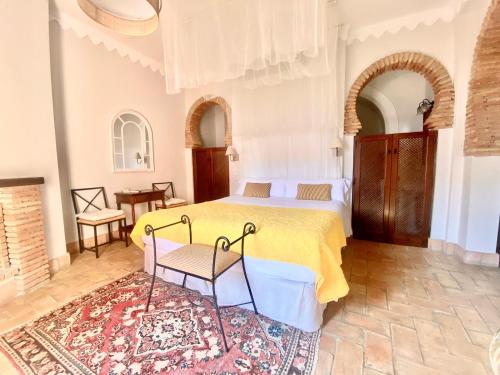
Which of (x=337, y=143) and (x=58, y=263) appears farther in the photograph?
(x=337, y=143)

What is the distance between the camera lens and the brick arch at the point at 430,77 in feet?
9.37

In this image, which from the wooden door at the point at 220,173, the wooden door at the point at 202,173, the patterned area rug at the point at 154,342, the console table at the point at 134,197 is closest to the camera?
the patterned area rug at the point at 154,342

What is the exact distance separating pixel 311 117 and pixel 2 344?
374cm

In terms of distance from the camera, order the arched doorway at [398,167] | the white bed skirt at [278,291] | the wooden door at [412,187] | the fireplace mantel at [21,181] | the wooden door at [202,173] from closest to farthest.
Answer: the white bed skirt at [278,291], the fireplace mantel at [21,181], the arched doorway at [398,167], the wooden door at [412,187], the wooden door at [202,173]

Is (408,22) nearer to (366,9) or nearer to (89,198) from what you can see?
(366,9)

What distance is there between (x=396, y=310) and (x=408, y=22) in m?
3.44

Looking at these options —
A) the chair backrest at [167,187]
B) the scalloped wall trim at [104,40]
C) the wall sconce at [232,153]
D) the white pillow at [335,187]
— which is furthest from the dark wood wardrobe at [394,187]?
the scalloped wall trim at [104,40]

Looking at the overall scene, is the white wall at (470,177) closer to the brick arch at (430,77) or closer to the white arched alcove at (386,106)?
the brick arch at (430,77)

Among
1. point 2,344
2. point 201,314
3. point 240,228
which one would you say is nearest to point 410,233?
point 240,228

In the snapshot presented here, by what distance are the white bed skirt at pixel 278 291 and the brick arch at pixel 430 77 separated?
2665 mm

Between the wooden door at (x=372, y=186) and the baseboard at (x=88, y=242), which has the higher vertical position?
the wooden door at (x=372, y=186)

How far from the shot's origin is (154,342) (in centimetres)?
156

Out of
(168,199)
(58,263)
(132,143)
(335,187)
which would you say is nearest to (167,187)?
(168,199)

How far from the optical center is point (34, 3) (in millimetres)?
2373
